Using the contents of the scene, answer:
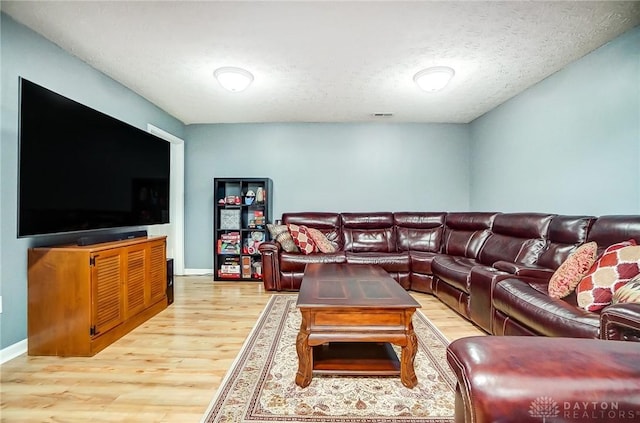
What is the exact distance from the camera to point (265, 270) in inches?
147

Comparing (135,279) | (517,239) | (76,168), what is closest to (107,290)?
(135,279)

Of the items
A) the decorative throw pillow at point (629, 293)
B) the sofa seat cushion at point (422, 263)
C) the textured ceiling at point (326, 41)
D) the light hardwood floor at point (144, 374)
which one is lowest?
the light hardwood floor at point (144, 374)

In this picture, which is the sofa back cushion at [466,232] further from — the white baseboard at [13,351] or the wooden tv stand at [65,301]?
the white baseboard at [13,351]

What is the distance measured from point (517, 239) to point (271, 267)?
2735 millimetres

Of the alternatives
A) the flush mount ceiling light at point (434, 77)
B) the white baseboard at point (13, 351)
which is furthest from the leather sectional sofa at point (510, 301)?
the white baseboard at point (13, 351)

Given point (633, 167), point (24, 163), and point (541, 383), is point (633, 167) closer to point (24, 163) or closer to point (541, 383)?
point (541, 383)

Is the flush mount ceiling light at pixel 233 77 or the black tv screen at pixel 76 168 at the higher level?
the flush mount ceiling light at pixel 233 77

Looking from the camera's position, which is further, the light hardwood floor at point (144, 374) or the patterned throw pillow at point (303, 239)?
the patterned throw pillow at point (303, 239)

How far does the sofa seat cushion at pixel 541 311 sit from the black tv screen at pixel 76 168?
124 inches

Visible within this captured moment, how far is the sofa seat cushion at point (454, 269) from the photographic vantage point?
2.79 metres

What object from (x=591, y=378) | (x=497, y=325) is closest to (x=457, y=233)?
(x=497, y=325)

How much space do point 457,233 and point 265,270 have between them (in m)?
2.55

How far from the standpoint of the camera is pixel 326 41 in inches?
91.8

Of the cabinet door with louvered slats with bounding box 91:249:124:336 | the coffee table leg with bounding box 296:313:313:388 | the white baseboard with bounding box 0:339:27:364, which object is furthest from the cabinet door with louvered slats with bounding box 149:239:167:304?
the coffee table leg with bounding box 296:313:313:388
